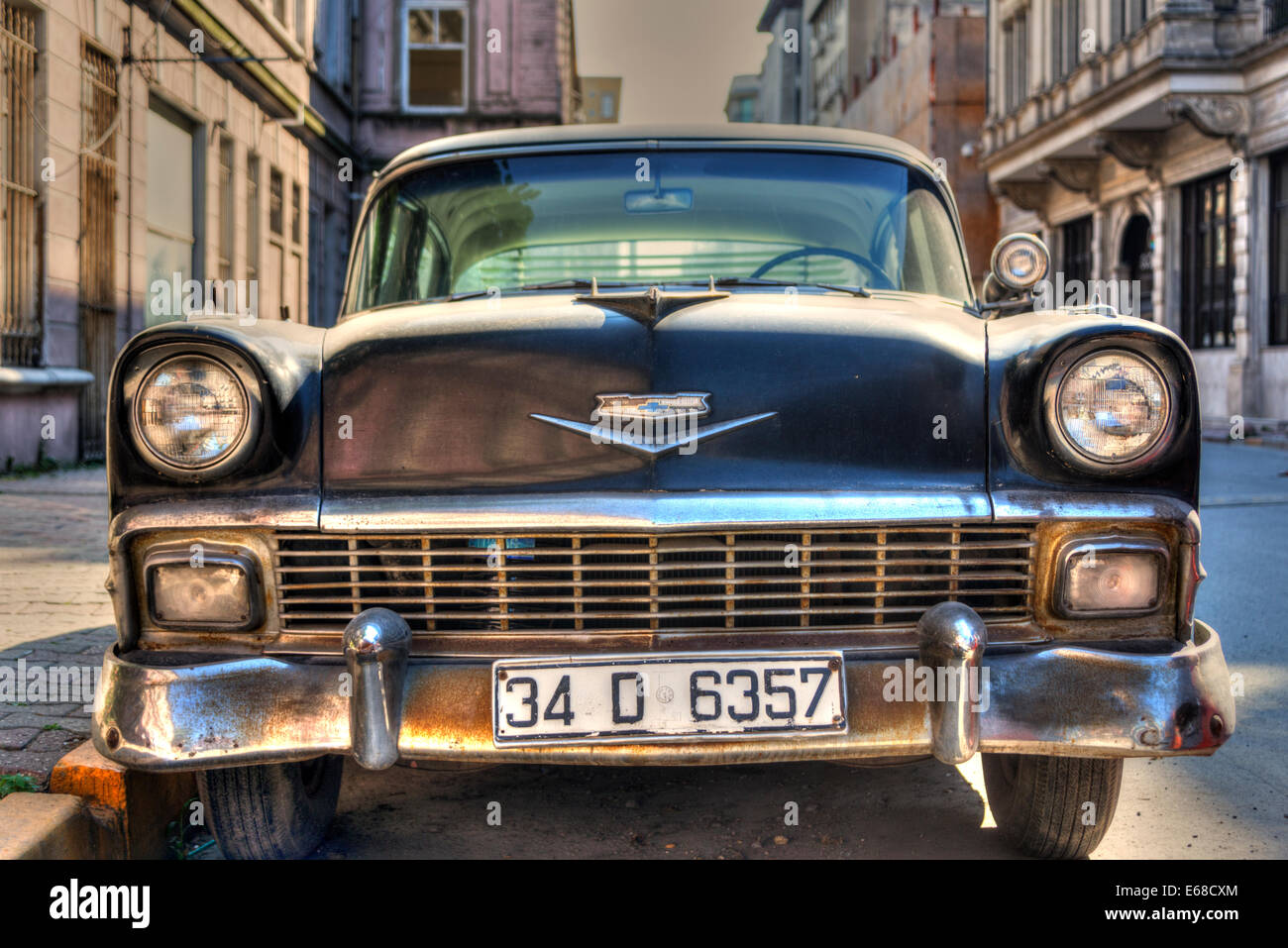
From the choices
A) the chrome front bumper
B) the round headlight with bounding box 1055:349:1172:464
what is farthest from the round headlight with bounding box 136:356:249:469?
the round headlight with bounding box 1055:349:1172:464

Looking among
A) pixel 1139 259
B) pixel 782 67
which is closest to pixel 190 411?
pixel 1139 259

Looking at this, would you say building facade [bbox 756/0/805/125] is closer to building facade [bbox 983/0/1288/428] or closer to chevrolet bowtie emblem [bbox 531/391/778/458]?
building facade [bbox 983/0/1288/428]

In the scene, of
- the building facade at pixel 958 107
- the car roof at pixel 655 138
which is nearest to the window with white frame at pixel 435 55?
the building facade at pixel 958 107

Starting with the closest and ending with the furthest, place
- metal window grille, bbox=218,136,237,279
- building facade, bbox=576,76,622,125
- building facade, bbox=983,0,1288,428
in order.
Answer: metal window grille, bbox=218,136,237,279, building facade, bbox=983,0,1288,428, building facade, bbox=576,76,622,125

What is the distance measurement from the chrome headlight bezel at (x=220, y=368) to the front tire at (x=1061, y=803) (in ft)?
5.49

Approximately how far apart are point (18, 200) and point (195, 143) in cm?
409

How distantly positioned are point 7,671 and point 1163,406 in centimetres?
302

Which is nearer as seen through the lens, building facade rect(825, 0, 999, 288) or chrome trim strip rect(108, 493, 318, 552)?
chrome trim strip rect(108, 493, 318, 552)

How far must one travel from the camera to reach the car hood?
7.30ft

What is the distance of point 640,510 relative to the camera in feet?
7.05

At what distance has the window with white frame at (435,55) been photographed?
2061 cm

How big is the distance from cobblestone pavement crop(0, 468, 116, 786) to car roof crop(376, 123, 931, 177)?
5.44 ft

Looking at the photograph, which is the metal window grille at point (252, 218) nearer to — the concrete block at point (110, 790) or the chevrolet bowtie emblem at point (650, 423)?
the concrete block at point (110, 790)
